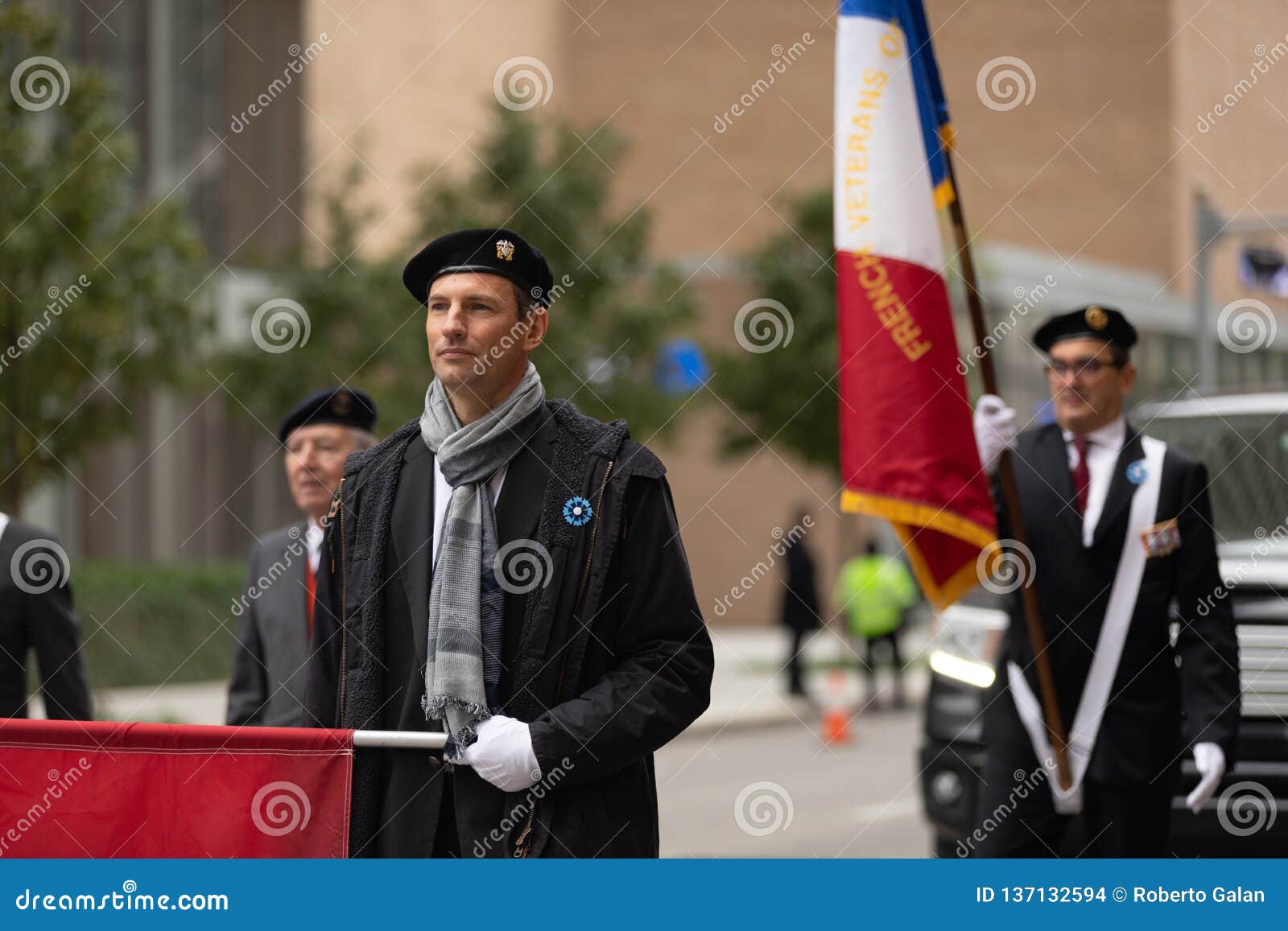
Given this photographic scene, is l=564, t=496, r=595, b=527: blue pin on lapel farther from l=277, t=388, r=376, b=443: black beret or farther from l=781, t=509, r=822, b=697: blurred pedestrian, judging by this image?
l=781, t=509, r=822, b=697: blurred pedestrian

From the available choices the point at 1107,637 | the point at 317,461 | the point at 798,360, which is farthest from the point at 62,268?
the point at 798,360

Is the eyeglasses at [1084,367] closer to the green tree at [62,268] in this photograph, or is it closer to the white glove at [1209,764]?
the white glove at [1209,764]

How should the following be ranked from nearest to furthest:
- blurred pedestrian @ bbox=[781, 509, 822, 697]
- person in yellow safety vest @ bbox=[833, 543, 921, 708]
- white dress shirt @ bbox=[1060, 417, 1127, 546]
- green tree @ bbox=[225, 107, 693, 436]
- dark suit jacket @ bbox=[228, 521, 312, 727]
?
white dress shirt @ bbox=[1060, 417, 1127, 546] < dark suit jacket @ bbox=[228, 521, 312, 727] < person in yellow safety vest @ bbox=[833, 543, 921, 708] < blurred pedestrian @ bbox=[781, 509, 822, 697] < green tree @ bbox=[225, 107, 693, 436]

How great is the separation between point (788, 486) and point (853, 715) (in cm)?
1838

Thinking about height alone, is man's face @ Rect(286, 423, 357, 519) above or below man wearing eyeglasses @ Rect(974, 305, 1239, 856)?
above

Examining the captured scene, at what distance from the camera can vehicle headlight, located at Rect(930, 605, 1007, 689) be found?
7.00 meters

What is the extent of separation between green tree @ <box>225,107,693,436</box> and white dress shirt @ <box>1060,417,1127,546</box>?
14324mm

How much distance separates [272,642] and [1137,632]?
261 centimetres

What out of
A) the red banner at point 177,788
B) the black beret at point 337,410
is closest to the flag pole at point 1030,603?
the black beret at point 337,410

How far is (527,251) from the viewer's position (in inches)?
134

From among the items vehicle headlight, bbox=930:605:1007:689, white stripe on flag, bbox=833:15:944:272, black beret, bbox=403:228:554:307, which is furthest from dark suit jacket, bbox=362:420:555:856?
vehicle headlight, bbox=930:605:1007:689

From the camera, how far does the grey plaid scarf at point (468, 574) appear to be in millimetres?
3152

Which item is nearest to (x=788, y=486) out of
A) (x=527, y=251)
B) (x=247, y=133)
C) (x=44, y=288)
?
(x=247, y=133)
